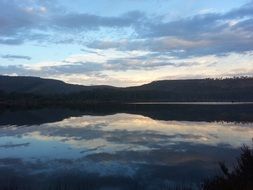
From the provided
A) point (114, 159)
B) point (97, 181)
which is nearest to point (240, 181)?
point (97, 181)

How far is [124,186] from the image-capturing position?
47.6 ft

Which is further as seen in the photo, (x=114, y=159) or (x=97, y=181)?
(x=114, y=159)

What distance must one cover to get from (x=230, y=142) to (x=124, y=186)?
43.6ft

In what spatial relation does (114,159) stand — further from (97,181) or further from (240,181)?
(240,181)

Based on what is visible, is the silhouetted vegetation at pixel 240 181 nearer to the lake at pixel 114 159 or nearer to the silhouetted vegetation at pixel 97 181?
the silhouetted vegetation at pixel 97 181

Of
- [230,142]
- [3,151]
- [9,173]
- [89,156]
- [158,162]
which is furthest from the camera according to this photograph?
[230,142]

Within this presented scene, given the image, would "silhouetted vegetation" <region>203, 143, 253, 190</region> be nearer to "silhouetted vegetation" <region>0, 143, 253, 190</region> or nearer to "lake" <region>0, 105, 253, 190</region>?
"silhouetted vegetation" <region>0, 143, 253, 190</region>

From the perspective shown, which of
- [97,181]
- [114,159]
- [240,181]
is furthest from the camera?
[114,159]

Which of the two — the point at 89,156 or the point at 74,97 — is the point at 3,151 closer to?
the point at 89,156

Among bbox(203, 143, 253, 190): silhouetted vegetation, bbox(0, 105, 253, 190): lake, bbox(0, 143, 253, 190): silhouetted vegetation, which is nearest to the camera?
bbox(203, 143, 253, 190): silhouetted vegetation

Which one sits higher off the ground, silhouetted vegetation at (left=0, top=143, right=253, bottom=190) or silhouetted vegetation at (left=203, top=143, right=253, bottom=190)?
silhouetted vegetation at (left=203, top=143, right=253, bottom=190)

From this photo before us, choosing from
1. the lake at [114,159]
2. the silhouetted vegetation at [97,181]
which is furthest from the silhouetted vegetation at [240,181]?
the lake at [114,159]

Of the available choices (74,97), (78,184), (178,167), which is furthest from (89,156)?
(74,97)

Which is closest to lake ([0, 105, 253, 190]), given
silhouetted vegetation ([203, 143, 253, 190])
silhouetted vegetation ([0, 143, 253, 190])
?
silhouetted vegetation ([0, 143, 253, 190])
